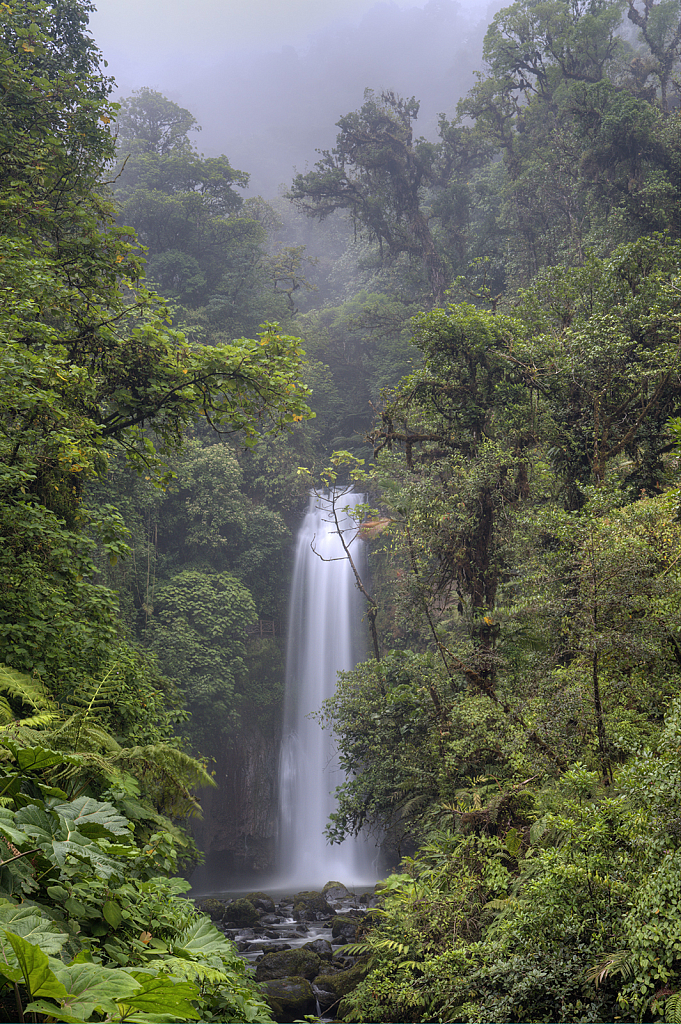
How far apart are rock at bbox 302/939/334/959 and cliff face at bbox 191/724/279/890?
8.32 m

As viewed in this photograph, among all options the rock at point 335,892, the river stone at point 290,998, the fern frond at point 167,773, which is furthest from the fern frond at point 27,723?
the rock at point 335,892

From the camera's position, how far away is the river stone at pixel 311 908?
45.1 feet

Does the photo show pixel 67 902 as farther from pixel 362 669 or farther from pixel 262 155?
pixel 262 155

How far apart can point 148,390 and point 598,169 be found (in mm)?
14508

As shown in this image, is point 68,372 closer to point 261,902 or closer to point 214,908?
point 214,908

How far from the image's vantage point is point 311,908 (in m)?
13.9

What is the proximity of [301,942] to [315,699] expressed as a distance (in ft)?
28.6

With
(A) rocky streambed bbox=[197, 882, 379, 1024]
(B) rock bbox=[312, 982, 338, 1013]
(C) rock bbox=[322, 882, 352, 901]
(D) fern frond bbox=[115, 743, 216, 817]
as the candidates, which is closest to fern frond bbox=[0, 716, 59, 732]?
(D) fern frond bbox=[115, 743, 216, 817]

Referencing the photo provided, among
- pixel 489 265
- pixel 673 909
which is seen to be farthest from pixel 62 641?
pixel 489 265

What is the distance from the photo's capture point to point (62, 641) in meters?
5.75

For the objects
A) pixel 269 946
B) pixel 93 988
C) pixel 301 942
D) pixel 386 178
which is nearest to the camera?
pixel 93 988

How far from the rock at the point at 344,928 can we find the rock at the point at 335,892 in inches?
121

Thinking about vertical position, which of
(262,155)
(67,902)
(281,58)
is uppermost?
(281,58)

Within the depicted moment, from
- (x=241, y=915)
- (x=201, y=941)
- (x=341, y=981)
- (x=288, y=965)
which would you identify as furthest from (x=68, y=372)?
(x=241, y=915)
